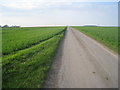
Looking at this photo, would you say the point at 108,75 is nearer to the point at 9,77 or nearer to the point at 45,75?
the point at 45,75

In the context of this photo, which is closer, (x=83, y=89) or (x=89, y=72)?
(x=83, y=89)

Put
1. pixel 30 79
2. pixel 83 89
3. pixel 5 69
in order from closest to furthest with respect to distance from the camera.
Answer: pixel 83 89, pixel 30 79, pixel 5 69

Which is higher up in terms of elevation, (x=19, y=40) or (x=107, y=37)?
(x=107, y=37)

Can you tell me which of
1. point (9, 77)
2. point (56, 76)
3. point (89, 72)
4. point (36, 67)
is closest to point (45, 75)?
point (56, 76)

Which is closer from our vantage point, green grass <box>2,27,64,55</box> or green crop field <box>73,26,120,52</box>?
green grass <box>2,27,64,55</box>

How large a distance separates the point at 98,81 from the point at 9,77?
13.4 feet

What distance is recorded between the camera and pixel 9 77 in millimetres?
4914

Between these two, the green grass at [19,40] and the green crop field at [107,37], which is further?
the green crop field at [107,37]

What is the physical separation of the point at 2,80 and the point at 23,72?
976 millimetres

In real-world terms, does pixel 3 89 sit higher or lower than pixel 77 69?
lower

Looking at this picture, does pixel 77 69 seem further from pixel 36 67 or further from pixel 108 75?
pixel 36 67

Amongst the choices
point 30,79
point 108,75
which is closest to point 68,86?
point 30,79

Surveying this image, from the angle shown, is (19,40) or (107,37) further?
(107,37)

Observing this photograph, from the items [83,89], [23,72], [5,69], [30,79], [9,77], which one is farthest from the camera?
[5,69]
